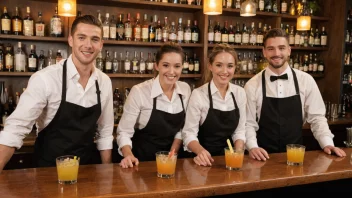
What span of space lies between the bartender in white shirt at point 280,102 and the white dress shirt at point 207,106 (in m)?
0.11

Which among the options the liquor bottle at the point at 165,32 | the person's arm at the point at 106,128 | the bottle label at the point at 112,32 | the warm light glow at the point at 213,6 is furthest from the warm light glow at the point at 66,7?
the liquor bottle at the point at 165,32

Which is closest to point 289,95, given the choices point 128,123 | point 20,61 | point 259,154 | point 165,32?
point 259,154

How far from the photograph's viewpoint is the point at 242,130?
2.44m

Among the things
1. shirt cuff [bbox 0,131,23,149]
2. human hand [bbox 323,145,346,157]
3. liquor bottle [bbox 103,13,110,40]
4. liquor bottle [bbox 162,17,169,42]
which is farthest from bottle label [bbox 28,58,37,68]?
human hand [bbox 323,145,346,157]

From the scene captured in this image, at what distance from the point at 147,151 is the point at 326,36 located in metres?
3.55

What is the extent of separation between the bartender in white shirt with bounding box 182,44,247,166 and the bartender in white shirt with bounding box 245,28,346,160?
14 cm

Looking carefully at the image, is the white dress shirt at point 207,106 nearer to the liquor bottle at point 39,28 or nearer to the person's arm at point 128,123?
the person's arm at point 128,123

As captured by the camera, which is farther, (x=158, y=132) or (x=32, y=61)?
(x=32, y=61)

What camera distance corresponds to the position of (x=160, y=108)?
7.97 ft

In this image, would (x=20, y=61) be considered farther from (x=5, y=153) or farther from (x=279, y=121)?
(x=279, y=121)

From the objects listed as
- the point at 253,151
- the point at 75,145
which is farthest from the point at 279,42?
the point at 75,145

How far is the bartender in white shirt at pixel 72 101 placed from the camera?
1878mm

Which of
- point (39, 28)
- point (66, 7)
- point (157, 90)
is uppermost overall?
point (66, 7)

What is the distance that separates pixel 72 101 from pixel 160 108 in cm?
64
